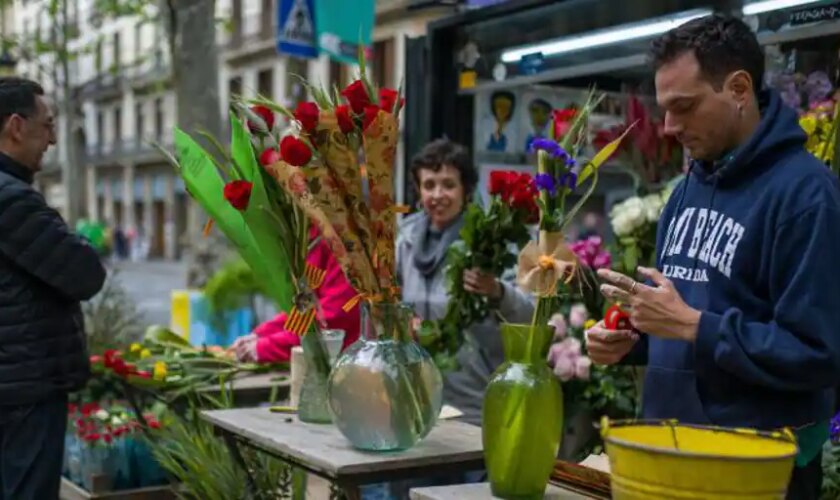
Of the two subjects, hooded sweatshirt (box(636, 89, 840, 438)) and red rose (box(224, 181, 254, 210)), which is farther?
red rose (box(224, 181, 254, 210))

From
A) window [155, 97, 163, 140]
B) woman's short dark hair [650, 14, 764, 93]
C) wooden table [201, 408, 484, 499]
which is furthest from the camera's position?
window [155, 97, 163, 140]

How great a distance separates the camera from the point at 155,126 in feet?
112

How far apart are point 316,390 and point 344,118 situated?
2.60 ft

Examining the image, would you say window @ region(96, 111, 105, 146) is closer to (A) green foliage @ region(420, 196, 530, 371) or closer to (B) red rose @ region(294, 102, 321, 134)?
(A) green foliage @ region(420, 196, 530, 371)

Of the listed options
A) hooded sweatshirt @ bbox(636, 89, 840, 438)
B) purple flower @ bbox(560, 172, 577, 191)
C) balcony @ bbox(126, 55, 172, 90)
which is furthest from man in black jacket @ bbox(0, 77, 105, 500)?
balcony @ bbox(126, 55, 172, 90)

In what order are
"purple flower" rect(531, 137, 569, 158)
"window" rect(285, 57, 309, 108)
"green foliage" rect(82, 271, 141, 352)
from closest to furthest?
"purple flower" rect(531, 137, 569, 158) → "window" rect(285, 57, 309, 108) → "green foliage" rect(82, 271, 141, 352)

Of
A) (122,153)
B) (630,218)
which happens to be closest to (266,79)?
(122,153)

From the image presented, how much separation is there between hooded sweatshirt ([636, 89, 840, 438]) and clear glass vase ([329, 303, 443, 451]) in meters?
0.53

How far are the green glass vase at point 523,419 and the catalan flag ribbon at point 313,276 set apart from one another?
84 centimetres

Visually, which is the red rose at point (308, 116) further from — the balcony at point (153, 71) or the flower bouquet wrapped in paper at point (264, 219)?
the balcony at point (153, 71)

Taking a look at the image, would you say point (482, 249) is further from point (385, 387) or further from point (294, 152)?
point (294, 152)

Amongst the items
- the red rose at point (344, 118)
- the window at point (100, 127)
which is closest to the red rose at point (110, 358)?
the red rose at point (344, 118)

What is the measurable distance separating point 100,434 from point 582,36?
2430 millimetres

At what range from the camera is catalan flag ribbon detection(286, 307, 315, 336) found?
2.74 metres
